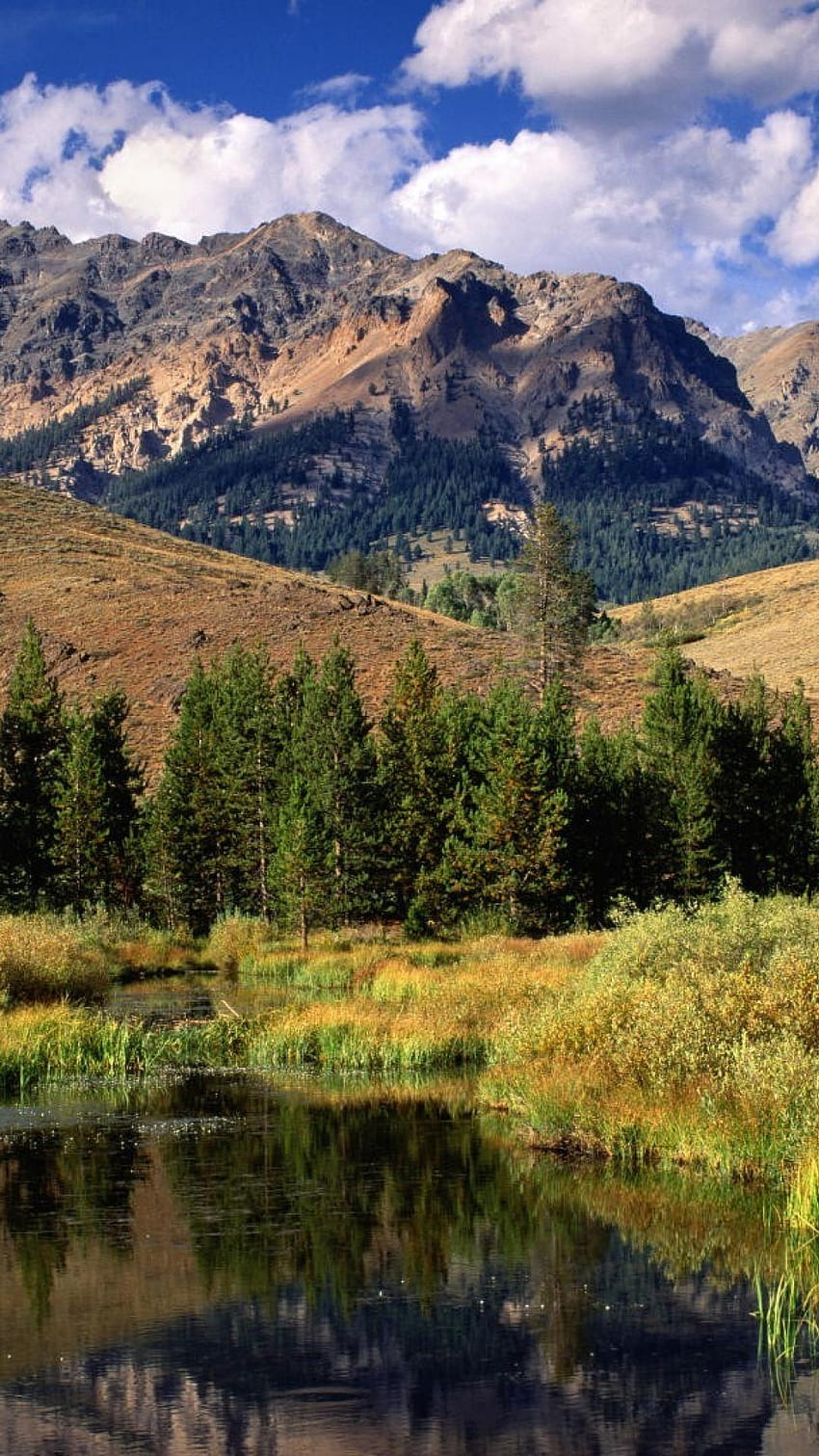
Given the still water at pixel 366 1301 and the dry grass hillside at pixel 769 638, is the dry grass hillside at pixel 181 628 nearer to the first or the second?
the dry grass hillside at pixel 769 638

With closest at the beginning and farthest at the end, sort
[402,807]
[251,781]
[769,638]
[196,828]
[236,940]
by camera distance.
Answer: [236,940] < [402,807] < [251,781] < [196,828] < [769,638]

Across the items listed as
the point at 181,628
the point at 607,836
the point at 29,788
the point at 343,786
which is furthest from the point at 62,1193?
the point at 181,628

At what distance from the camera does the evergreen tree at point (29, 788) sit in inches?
2564

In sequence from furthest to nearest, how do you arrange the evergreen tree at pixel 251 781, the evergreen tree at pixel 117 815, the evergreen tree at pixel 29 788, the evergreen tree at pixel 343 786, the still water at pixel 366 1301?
the evergreen tree at pixel 117 815, the evergreen tree at pixel 29 788, the evergreen tree at pixel 251 781, the evergreen tree at pixel 343 786, the still water at pixel 366 1301

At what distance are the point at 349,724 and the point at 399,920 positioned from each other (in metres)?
9.05

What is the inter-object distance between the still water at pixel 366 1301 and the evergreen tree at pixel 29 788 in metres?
40.6

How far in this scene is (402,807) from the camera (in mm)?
60562

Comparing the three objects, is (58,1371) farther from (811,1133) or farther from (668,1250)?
(811,1133)

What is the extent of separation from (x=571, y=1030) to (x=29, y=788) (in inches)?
1807

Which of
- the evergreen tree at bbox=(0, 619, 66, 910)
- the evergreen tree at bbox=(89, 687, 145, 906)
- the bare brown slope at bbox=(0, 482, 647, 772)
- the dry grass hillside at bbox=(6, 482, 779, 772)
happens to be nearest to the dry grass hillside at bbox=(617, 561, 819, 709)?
the dry grass hillside at bbox=(6, 482, 779, 772)

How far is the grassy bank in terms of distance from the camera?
21.9 m

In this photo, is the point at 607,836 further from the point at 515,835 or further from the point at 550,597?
the point at 550,597

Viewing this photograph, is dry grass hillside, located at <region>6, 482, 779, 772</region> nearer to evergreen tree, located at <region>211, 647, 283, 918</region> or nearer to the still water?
evergreen tree, located at <region>211, 647, 283, 918</region>

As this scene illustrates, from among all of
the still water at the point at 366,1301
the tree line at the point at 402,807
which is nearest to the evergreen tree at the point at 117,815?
the tree line at the point at 402,807
